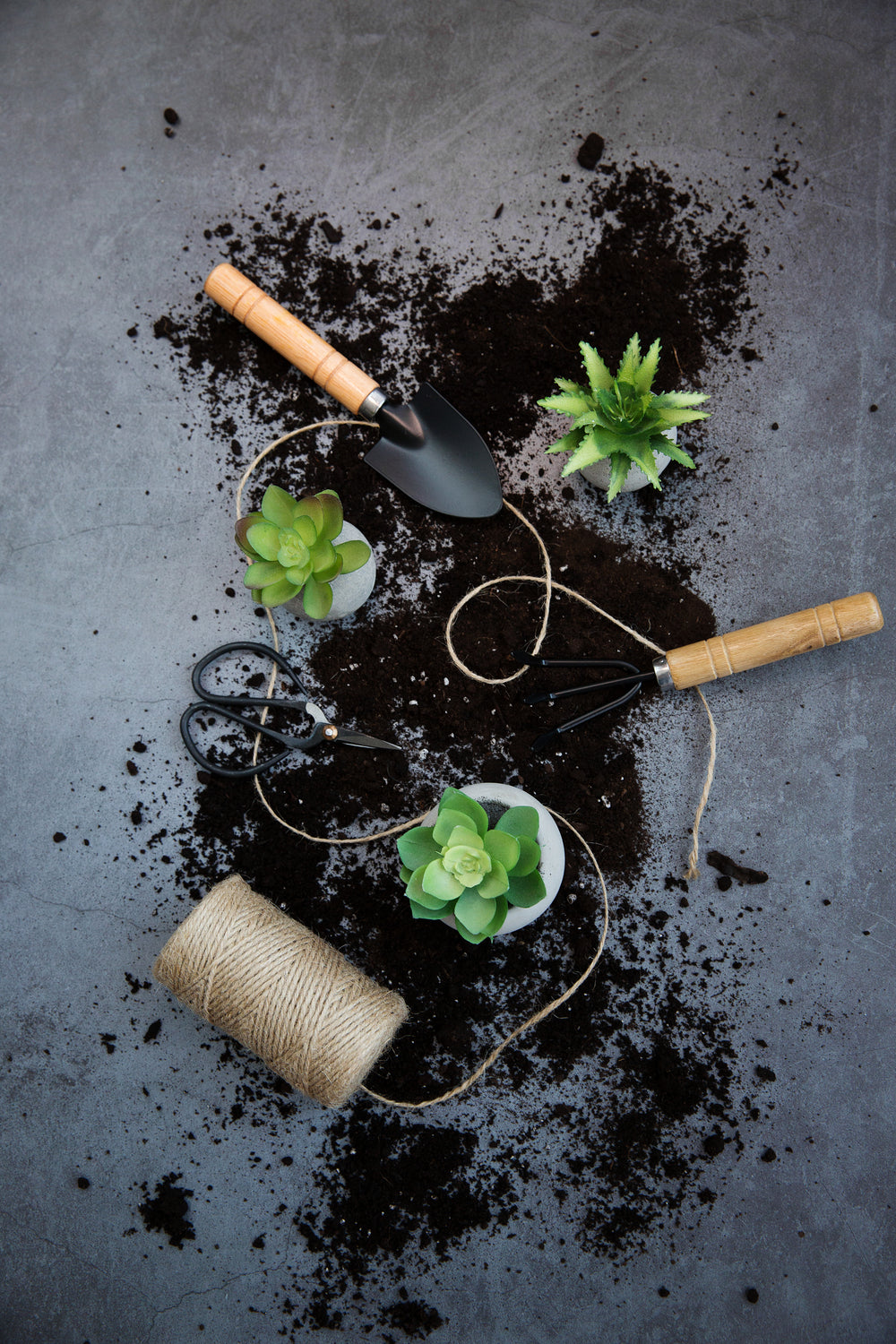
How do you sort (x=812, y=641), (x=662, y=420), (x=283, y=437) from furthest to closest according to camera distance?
1. (x=283, y=437)
2. (x=812, y=641)
3. (x=662, y=420)

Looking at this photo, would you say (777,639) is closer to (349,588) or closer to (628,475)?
(628,475)

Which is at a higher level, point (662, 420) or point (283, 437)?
point (662, 420)

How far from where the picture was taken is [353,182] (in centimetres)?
159

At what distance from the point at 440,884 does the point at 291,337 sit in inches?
44.0

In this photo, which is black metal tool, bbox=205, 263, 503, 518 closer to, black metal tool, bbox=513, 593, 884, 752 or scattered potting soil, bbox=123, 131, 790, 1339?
scattered potting soil, bbox=123, 131, 790, 1339

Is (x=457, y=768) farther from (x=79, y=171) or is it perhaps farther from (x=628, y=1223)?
(x=79, y=171)

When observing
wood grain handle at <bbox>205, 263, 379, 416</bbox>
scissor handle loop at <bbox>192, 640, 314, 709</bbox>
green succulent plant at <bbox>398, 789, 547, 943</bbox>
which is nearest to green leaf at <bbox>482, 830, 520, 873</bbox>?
green succulent plant at <bbox>398, 789, 547, 943</bbox>

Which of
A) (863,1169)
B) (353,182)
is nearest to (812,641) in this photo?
(863,1169)

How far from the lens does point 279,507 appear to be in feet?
4.23

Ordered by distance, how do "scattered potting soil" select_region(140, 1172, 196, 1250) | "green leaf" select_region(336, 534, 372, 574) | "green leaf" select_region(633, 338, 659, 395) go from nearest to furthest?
1. "green leaf" select_region(633, 338, 659, 395)
2. "green leaf" select_region(336, 534, 372, 574)
3. "scattered potting soil" select_region(140, 1172, 196, 1250)

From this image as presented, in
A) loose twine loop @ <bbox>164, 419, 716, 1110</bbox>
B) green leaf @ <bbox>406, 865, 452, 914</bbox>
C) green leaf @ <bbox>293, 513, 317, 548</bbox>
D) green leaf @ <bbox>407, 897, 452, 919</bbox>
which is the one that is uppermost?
green leaf @ <bbox>293, 513, 317, 548</bbox>

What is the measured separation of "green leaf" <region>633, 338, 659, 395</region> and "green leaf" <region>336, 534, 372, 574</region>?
22.0 inches

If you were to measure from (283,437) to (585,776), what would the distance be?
3.13 ft

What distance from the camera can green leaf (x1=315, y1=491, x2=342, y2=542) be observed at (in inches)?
50.8
